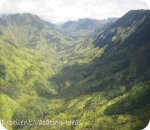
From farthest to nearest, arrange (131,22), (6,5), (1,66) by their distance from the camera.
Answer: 1. (131,22)
2. (1,66)
3. (6,5)

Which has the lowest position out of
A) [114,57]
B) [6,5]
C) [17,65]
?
[17,65]

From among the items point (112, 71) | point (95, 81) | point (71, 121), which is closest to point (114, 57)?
point (112, 71)

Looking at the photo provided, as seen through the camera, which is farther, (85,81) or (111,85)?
(111,85)

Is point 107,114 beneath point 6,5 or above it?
beneath

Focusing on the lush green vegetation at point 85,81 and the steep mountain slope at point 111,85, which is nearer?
the lush green vegetation at point 85,81

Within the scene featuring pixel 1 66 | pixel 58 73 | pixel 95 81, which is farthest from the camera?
pixel 1 66

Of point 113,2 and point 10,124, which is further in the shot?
point 113,2

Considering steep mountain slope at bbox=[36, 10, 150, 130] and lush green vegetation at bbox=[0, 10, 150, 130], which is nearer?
lush green vegetation at bbox=[0, 10, 150, 130]

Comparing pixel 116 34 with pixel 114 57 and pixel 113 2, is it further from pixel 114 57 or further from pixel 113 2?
pixel 113 2

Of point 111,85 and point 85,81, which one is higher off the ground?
point 85,81

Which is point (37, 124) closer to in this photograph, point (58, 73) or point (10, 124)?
point (10, 124)
